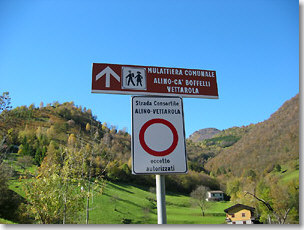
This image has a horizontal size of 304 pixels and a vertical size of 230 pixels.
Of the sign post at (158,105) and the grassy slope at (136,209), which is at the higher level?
the sign post at (158,105)

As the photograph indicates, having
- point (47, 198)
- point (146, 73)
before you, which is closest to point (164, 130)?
point (146, 73)

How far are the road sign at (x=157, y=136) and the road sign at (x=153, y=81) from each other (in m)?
A: 0.25

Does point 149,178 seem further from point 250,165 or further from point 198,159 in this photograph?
point 198,159

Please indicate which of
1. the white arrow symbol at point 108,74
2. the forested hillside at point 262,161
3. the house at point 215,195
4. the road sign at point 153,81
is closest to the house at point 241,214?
the forested hillside at point 262,161

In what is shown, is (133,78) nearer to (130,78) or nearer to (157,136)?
(130,78)

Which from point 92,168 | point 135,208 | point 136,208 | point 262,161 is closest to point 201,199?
point 136,208

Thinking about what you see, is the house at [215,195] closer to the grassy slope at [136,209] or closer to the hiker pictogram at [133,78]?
the grassy slope at [136,209]

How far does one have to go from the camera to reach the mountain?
135 metres

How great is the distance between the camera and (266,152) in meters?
155

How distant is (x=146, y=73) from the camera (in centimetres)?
334

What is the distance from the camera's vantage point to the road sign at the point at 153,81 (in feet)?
10.6

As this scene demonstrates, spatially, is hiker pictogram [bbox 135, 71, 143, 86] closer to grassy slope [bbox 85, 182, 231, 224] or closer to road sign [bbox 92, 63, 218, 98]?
road sign [bbox 92, 63, 218, 98]

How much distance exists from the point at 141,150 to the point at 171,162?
34 cm

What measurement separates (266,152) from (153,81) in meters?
167
